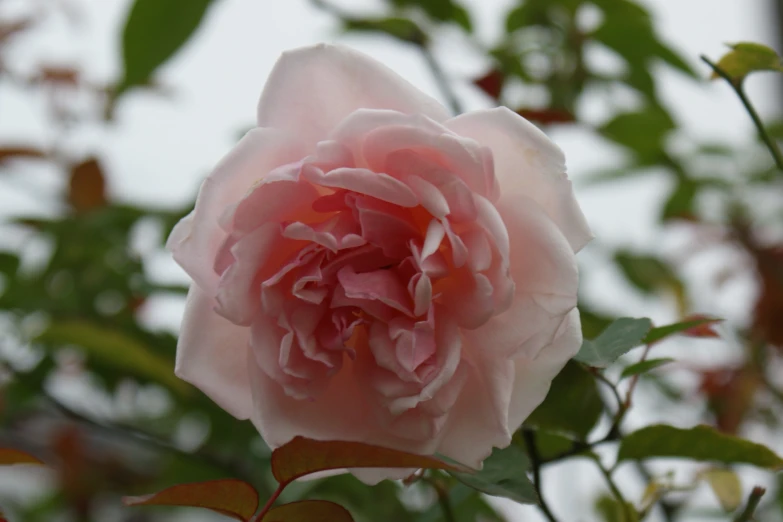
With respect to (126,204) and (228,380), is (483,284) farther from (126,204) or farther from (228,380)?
(126,204)

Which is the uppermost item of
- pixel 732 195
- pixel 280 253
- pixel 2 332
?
pixel 280 253

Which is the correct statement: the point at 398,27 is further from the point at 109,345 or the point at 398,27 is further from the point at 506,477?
the point at 506,477

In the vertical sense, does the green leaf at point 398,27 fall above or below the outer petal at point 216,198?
below

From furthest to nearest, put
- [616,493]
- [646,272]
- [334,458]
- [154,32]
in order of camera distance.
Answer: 1. [646,272]
2. [154,32]
3. [616,493]
4. [334,458]

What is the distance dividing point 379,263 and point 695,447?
0.62 feet

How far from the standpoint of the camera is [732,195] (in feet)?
3.70

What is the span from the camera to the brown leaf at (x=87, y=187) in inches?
34.9

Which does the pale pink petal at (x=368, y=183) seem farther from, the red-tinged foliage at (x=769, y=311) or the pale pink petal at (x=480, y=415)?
the red-tinged foliage at (x=769, y=311)

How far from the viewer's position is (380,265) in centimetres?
31

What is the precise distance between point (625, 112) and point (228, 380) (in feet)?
1.96

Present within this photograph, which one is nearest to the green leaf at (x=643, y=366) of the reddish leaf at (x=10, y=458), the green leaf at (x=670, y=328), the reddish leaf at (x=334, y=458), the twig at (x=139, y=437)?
the green leaf at (x=670, y=328)

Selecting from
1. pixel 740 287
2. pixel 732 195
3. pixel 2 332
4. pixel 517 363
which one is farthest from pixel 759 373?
pixel 2 332

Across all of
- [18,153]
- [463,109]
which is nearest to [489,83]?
[463,109]

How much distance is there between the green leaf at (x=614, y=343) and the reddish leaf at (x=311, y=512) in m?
0.12
